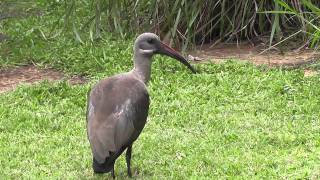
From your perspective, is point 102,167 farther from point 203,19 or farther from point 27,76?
point 203,19

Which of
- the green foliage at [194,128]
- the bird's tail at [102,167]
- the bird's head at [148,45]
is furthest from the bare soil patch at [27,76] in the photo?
the bird's tail at [102,167]

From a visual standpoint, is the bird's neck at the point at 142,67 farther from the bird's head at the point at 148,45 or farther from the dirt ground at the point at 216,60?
the dirt ground at the point at 216,60

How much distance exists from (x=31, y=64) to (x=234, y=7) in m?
A: 2.54

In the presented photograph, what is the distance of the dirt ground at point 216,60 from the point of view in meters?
7.99

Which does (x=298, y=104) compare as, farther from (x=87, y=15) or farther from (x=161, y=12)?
(x=87, y=15)

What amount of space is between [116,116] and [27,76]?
350 cm

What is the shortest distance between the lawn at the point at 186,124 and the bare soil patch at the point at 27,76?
0.12 m

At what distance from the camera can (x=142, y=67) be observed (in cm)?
549

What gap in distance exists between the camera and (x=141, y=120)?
505cm

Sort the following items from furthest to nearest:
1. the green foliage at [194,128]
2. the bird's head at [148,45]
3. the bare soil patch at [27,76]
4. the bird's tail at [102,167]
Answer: the bare soil patch at [27,76] → the bird's head at [148,45] → the green foliage at [194,128] → the bird's tail at [102,167]

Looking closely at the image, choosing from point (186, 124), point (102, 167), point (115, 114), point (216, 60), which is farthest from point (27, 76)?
point (102, 167)

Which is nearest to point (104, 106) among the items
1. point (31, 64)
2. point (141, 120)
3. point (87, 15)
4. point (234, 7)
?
point (141, 120)

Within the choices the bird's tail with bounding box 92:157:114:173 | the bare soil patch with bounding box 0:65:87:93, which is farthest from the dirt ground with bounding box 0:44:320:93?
the bird's tail with bounding box 92:157:114:173

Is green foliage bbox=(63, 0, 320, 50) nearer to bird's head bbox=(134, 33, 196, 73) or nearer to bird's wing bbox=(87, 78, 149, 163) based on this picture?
bird's head bbox=(134, 33, 196, 73)
